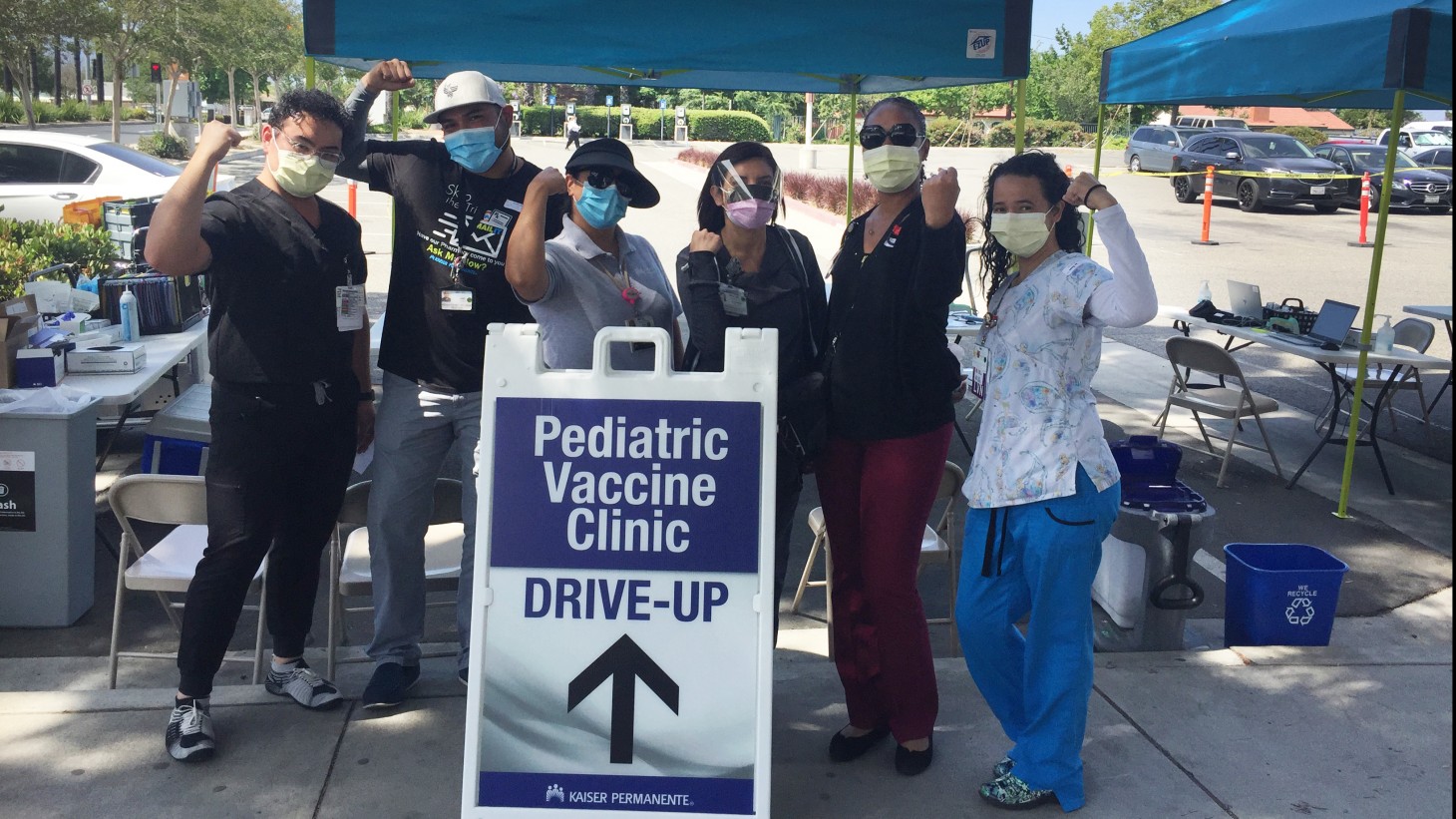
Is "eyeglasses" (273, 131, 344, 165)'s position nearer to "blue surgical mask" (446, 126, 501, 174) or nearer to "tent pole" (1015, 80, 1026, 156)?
"blue surgical mask" (446, 126, 501, 174)

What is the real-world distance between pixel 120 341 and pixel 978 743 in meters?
4.72

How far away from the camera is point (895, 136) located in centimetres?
333

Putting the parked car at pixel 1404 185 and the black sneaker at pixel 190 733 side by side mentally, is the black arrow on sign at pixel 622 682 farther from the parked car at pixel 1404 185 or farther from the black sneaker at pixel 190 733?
the parked car at pixel 1404 185

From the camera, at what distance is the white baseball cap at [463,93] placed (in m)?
3.56

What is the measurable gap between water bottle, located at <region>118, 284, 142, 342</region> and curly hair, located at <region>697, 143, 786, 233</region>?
4066 mm

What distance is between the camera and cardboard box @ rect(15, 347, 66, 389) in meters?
5.07

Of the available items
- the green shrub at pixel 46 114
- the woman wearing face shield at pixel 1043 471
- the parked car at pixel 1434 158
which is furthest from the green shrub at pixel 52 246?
the green shrub at pixel 46 114

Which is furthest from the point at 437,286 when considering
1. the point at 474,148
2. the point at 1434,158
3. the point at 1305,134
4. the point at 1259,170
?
Answer: the point at 1305,134

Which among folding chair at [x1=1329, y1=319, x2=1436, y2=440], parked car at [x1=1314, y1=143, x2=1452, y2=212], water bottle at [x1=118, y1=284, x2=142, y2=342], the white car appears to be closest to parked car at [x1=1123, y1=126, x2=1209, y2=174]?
parked car at [x1=1314, y1=143, x2=1452, y2=212]

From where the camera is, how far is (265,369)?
3512mm

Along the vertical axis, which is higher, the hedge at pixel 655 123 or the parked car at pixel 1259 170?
the hedge at pixel 655 123

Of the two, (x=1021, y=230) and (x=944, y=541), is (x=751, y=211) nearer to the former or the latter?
(x=1021, y=230)

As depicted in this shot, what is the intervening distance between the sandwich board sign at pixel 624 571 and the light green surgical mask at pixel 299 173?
99 cm

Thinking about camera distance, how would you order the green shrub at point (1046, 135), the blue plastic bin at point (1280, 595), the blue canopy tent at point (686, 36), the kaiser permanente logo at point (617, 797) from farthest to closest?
the green shrub at point (1046, 135)
the blue plastic bin at point (1280, 595)
the blue canopy tent at point (686, 36)
the kaiser permanente logo at point (617, 797)
